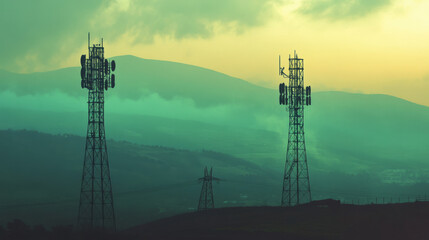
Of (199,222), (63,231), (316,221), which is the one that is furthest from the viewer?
(199,222)

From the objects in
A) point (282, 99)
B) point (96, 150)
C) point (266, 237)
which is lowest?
point (266, 237)

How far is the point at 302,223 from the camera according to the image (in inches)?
4131

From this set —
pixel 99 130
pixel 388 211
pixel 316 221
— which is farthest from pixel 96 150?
pixel 388 211

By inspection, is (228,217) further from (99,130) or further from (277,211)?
(99,130)

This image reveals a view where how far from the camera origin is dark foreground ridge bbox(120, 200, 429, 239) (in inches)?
3718

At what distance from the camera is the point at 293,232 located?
98625mm

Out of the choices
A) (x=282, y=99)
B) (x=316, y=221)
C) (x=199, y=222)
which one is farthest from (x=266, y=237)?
(x=282, y=99)

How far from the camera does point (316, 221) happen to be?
106 m

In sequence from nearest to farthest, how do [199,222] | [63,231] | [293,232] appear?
[63,231]
[293,232]
[199,222]

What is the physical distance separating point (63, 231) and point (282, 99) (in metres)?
40.6

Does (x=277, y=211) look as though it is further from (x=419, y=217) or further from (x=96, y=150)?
(x=96, y=150)

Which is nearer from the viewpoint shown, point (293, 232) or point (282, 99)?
point (293, 232)

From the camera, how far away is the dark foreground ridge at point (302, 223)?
3718 inches

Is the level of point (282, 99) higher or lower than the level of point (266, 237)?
higher
